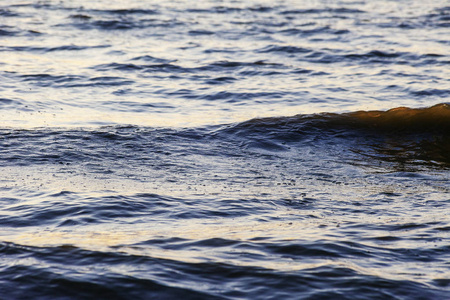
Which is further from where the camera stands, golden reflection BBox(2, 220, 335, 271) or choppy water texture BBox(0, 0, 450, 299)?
golden reflection BBox(2, 220, 335, 271)

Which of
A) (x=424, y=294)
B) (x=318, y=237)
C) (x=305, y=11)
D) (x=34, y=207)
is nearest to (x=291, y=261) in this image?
(x=318, y=237)

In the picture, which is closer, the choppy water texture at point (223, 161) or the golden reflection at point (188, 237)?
the choppy water texture at point (223, 161)

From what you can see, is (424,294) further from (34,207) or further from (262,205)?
(34,207)

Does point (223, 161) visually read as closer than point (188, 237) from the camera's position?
No

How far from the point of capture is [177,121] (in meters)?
9.54

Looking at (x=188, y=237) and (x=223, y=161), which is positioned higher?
(x=188, y=237)

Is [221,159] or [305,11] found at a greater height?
[305,11]

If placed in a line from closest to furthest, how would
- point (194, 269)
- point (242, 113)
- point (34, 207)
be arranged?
point (194, 269)
point (34, 207)
point (242, 113)

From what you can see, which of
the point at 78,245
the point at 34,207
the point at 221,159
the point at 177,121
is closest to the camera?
the point at 78,245

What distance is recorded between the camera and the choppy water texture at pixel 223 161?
440 cm

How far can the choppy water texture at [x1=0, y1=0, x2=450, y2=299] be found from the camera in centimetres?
440

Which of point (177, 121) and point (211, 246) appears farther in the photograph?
point (177, 121)

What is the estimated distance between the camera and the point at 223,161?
24.8 feet

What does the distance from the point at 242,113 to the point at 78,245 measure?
572 centimetres
